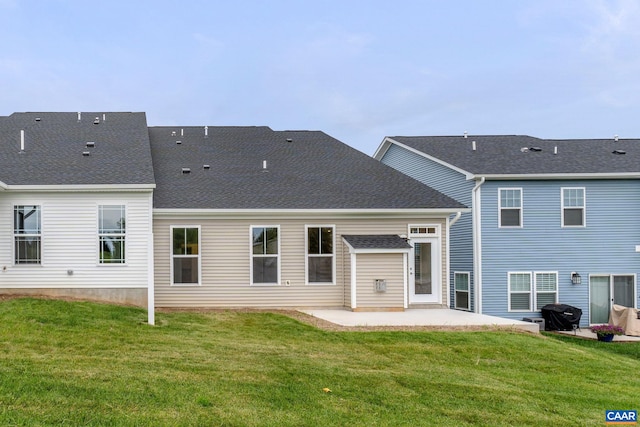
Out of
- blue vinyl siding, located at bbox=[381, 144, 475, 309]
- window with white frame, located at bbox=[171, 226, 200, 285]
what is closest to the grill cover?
blue vinyl siding, located at bbox=[381, 144, 475, 309]

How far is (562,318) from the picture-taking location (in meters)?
18.8

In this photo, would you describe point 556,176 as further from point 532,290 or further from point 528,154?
point 532,290

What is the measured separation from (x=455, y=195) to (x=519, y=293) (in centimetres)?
363

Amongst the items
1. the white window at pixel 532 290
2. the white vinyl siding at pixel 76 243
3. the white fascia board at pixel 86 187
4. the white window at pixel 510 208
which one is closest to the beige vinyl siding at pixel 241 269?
the white vinyl siding at pixel 76 243

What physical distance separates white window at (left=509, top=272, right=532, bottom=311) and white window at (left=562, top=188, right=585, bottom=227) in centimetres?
221

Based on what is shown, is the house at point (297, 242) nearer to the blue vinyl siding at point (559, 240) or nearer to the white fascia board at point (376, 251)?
the white fascia board at point (376, 251)

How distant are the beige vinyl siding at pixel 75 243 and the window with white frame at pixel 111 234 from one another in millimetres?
110

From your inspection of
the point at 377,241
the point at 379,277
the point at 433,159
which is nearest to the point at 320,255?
the point at 377,241

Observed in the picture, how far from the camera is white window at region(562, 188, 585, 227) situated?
20.0 metres

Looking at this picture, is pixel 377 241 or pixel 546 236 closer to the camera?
pixel 377 241

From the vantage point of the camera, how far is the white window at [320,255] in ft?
58.6

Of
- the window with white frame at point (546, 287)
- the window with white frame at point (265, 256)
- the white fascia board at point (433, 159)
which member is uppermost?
the white fascia board at point (433, 159)

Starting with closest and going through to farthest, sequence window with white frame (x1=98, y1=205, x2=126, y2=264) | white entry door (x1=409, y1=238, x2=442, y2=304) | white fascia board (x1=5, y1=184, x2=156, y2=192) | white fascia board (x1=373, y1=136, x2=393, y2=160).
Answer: white fascia board (x1=5, y1=184, x2=156, y2=192), window with white frame (x1=98, y1=205, x2=126, y2=264), white entry door (x1=409, y1=238, x2=442, y2=304), white fascia board (x1=373, y1=136, x2=393, y2=160)

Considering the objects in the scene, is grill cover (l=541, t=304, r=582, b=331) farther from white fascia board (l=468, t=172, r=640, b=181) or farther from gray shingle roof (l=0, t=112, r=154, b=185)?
gray shingle roof (l=0, t=112, r=154, b=185)
